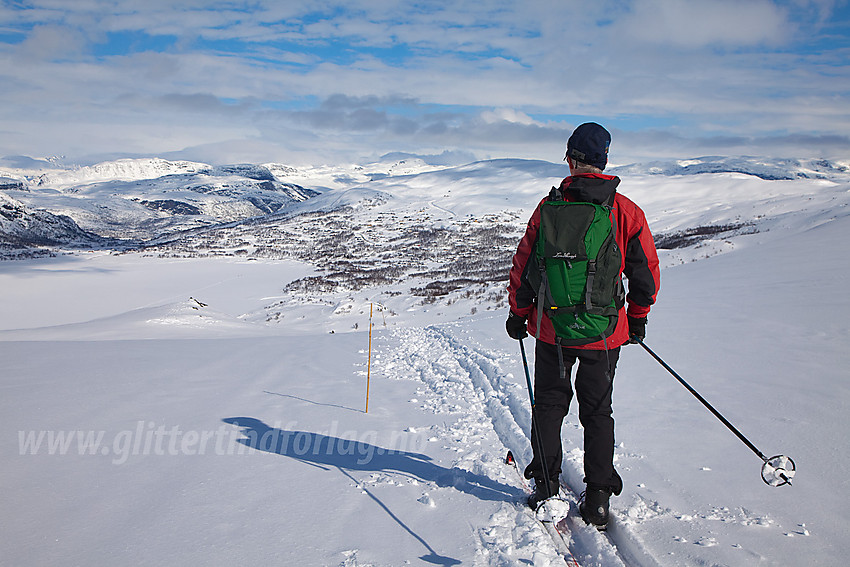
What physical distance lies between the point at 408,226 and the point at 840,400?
10197cm

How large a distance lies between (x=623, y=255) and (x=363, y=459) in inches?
112

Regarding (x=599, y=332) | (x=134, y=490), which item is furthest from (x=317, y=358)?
(x=599, y=332)

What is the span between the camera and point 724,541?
2980 millimetres

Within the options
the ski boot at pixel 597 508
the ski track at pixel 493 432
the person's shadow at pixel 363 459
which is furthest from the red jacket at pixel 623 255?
the person's shadow at pixel 363 459

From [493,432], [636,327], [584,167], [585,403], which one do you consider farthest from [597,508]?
[584,167]

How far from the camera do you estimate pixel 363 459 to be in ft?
14.7

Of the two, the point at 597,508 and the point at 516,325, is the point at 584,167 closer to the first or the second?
the point at 516,325

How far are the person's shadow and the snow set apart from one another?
2cm

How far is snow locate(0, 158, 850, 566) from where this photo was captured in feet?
9.99

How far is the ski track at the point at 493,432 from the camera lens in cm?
302

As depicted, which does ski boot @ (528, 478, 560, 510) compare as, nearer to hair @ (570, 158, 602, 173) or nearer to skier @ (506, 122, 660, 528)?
skier @ (506, 122, 660, 528)

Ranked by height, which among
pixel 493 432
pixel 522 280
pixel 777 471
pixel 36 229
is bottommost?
pixel 36 229

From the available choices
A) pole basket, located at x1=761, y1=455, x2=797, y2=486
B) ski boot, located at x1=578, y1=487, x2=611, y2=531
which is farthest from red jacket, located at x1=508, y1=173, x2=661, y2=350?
pole basket, located at x1=761, y1=455, x2=797, y2=486

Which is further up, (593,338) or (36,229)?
(593,338)
